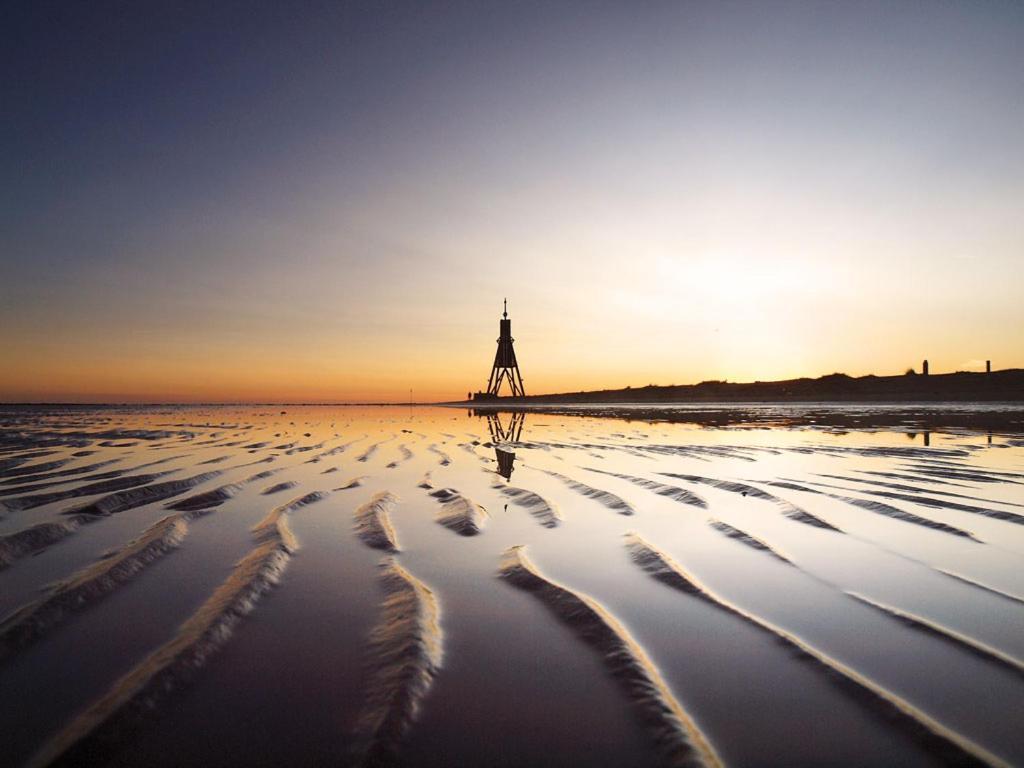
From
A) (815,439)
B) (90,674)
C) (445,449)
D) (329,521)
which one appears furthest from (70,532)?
(815,439)

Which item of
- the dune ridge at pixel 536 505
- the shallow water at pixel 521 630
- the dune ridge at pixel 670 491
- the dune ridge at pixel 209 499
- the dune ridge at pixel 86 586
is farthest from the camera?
the dune ridge at pixel 670 491

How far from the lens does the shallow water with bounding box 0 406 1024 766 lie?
177cm

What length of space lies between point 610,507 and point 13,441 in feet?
45.8

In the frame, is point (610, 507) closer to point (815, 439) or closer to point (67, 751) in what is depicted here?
point (67, 751)

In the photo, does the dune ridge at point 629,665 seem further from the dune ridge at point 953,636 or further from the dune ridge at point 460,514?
the dune ridge at point 953,636

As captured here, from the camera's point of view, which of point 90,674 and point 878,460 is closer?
point 90,674

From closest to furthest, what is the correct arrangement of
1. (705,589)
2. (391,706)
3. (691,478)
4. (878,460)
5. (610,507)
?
(391,706), (705,589), (610,507), (691,478), (878,460)

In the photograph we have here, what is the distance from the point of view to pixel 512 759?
169 centimetres

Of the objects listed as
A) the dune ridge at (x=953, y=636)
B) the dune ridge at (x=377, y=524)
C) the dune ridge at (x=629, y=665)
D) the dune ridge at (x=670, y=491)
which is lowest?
the dune ridge at (x=629, y=665)

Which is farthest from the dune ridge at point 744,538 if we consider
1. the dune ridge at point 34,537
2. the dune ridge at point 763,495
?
the dune ridge at point 34,537

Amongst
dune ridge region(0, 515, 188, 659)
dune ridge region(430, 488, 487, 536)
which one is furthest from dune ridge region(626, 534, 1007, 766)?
dune ridge region(0, 515, 188, 659)

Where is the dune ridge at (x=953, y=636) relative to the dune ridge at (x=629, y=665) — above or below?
above

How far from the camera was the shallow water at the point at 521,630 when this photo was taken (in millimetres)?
1771

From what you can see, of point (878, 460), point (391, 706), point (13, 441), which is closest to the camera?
point (391, 706)
